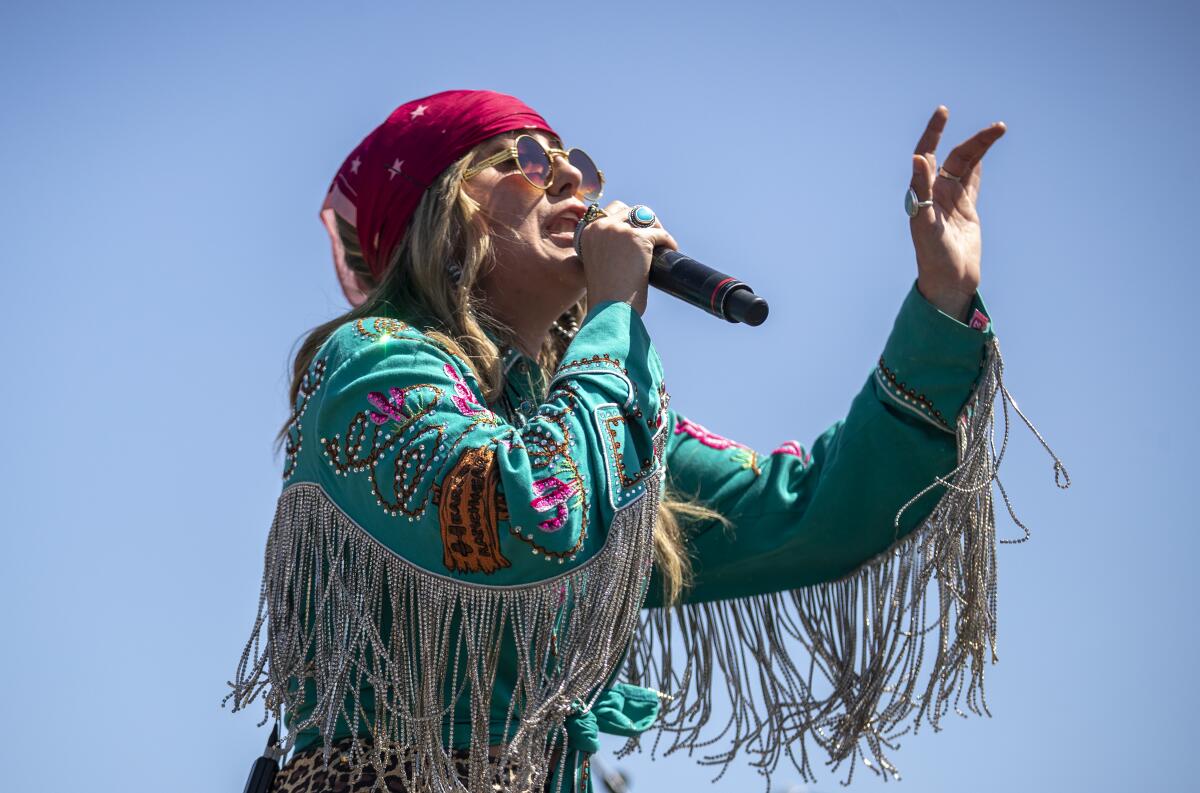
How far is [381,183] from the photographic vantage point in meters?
2.94

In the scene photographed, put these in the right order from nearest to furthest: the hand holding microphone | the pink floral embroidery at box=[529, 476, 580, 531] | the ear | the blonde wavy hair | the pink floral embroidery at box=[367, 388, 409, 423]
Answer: the pink floral embroidery at box=[529, 476, 580, 531], the pink floral embroidery at box=[367, 388, 409, 423], the hand holding microphone, the blonde wavy hair, the ear

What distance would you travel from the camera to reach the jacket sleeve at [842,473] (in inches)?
110

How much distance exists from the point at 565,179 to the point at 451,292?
31 cm

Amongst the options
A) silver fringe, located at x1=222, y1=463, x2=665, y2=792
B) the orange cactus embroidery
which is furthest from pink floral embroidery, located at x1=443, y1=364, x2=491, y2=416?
silver fringe, located at x1=222, y1=463, x2=665, y2=792

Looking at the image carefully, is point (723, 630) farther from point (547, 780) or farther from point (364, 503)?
point (364, 503)

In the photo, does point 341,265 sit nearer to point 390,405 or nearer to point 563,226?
point 563,226

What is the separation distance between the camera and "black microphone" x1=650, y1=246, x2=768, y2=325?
99.3 inches

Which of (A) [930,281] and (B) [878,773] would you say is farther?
(B) [878,773]

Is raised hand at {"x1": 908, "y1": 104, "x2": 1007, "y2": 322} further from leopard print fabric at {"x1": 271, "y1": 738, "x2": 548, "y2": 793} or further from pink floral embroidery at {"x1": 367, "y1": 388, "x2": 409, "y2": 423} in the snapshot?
leopard print fabric at {"x1": 271, "y1": 738, "x2": 548, "y2": 793}

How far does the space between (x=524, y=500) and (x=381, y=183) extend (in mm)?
910

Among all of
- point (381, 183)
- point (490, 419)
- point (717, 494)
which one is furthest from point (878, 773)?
point (381, 183)

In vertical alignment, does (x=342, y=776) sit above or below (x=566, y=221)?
below

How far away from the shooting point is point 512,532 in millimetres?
2281

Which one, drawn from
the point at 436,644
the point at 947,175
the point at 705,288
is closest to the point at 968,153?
the point at 947,175
